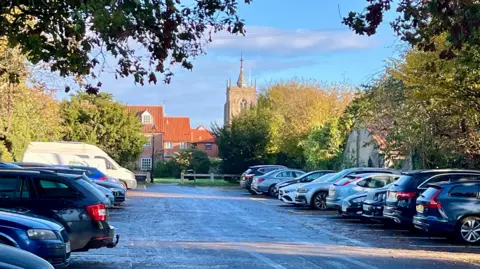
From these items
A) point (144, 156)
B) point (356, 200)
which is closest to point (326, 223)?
point (356, 200)

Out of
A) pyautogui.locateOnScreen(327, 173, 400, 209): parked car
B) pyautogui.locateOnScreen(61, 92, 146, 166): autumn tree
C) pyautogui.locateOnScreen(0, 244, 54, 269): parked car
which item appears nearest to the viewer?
pyautogui.locateOnScreen(0, 244, 54, 269): parked car

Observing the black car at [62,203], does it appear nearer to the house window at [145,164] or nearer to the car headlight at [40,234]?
the car headlight at [40,234]

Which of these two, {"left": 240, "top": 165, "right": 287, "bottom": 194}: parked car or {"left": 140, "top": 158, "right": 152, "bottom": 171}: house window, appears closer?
{"left": 240, "top": 165, "right": 287, "bottom": 194}: parked car

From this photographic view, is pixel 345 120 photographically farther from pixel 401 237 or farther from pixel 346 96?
pixel 401 237

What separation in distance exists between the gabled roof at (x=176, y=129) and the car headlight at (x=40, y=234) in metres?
93.2

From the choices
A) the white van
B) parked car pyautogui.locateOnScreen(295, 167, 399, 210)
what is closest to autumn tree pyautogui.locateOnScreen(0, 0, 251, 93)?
parked car pyautogui.locateOnScreen(295, 167, 399, 210)

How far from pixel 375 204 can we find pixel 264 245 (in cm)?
594

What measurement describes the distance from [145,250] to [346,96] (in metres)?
44.7

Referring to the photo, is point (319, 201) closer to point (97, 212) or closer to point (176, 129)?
point (97, 212)

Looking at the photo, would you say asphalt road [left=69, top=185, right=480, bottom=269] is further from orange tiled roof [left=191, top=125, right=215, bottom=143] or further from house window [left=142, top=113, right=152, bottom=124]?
orange tiled roof [left=191, top=125, right=215, bottom=143]

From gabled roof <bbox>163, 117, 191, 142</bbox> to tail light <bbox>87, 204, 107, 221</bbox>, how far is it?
90825 millimetres

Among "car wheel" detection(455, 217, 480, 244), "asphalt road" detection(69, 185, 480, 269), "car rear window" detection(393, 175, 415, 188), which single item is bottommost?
"asphalt road" detection(69, 185, 480, 269)

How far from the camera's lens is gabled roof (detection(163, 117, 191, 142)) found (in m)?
104

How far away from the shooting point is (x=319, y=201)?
25594 millimetres
